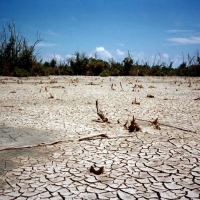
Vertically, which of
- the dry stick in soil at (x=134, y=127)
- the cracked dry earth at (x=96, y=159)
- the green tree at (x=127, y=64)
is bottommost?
the cracked dry earth at (x=96, y=159)

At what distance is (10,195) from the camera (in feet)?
5.04

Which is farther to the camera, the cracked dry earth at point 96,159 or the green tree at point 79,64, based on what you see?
the green tree at point 79,64

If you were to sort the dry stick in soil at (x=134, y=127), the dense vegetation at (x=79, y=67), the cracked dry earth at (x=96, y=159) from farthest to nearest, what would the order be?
the dense vegetation at (x=79, y=67) → the dry stick in soil at (x=134, y=127) → the cracked dry earth at (x=96, y=159)

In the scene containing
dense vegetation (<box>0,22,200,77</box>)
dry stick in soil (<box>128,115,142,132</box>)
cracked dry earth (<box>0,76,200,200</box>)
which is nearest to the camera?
cracked dry earth (<box>0,76,200,200</box>)

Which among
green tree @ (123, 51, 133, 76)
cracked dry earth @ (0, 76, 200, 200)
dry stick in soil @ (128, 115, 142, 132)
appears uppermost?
green tree @ (123, 51, 133, 76)

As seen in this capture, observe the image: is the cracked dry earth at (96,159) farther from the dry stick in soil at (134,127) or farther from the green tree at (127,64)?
the green tree at (127,64)

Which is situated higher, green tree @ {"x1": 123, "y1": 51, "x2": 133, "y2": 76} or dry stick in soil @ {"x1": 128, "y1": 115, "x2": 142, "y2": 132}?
green tree @ {"x1": 123, "y1": 51, "x2": 133, "y2": 76}

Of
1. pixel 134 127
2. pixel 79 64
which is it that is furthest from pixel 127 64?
pixel 134 127

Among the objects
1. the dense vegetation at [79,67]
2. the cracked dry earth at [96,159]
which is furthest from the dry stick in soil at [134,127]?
the dense vegetation at [79,67]

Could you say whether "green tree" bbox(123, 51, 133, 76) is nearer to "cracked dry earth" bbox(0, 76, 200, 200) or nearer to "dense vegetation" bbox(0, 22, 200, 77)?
"dense vegetation" bbox(0, 22, 200, 77)

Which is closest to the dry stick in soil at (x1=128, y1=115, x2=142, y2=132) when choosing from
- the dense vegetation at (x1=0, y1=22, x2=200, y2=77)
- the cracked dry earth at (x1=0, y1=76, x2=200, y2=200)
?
the cracked dry earth at (x1=0, y1=76, x2=200, y2=200)

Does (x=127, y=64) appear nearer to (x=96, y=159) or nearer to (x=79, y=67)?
(x=79, y=67)

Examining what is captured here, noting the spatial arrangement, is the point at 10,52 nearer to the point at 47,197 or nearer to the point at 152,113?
the point at 152,113

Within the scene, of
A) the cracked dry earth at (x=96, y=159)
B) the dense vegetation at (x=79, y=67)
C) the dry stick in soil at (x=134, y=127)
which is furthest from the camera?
the dense vegetation at (x=79, y=67)
